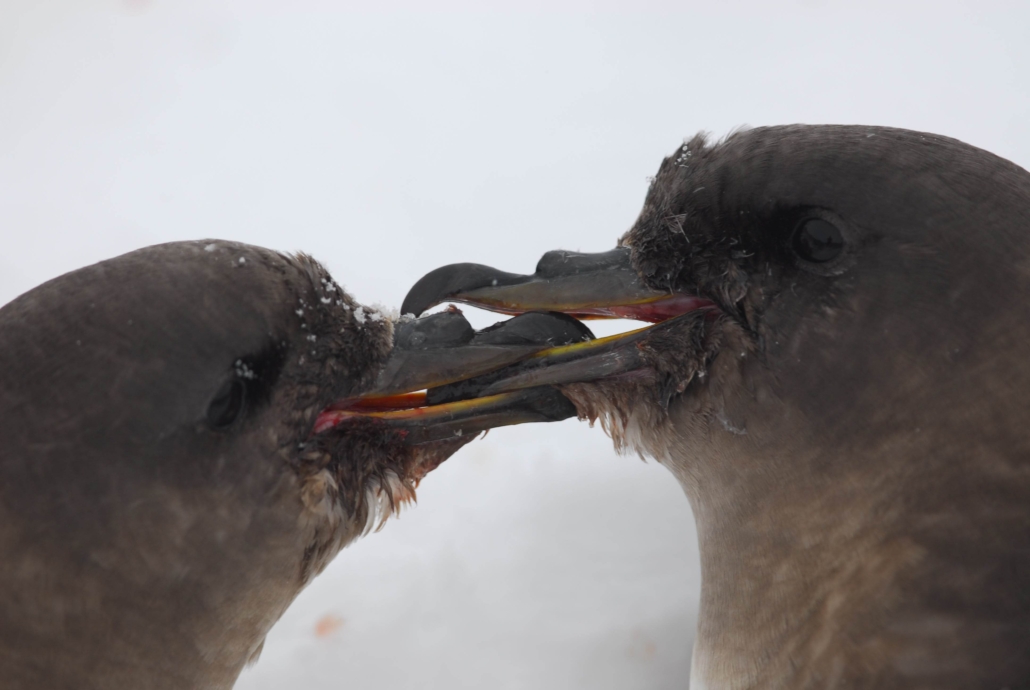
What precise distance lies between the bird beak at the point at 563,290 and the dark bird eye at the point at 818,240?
36cm

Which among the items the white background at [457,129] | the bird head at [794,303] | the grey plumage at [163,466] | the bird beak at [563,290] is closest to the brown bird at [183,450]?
the grey plumage at [163,466]

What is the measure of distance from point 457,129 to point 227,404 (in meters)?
3.49

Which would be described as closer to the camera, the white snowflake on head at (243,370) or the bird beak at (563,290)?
the white snowflake on head at (243,370)

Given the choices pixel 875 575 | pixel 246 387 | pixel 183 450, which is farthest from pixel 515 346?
pixel 875 575

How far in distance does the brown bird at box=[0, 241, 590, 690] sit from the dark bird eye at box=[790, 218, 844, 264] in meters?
0.75

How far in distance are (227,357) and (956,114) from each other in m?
4.37

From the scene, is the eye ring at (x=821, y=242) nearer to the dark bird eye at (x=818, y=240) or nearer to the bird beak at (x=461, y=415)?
the dark bird eye at (x=818, y=240)

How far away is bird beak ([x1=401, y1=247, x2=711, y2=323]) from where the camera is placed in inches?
94.9

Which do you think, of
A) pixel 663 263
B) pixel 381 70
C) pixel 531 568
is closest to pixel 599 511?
pixel 531 568

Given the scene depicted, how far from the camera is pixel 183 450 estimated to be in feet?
6.28

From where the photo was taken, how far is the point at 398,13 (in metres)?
5.73

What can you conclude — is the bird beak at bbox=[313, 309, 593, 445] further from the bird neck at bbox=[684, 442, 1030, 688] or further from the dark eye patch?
the bird neck at bbox=[684, 442, 1030, 688]

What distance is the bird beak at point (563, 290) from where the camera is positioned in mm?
2410

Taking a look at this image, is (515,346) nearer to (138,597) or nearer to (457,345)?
(457,345)
